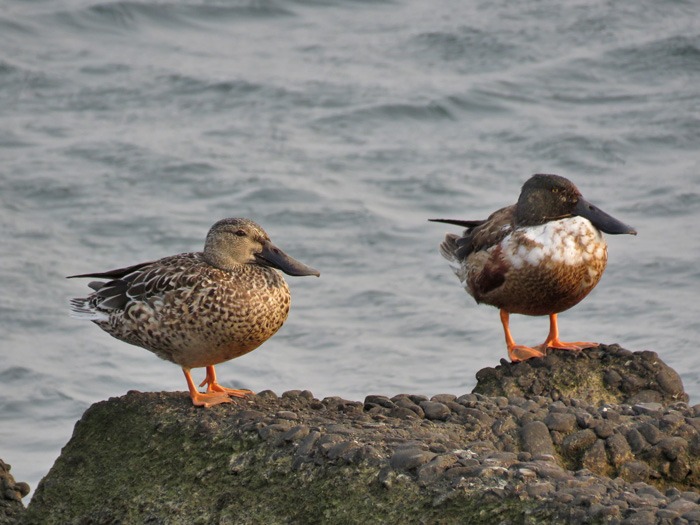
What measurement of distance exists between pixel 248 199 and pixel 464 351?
349 cm

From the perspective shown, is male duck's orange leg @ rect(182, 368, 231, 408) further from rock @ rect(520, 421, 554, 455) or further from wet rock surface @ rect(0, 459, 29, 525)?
rock @ rect(520, 421, 554, 455)

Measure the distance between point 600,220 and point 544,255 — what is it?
0.41 m

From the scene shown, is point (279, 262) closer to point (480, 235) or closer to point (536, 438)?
point (536, 438)

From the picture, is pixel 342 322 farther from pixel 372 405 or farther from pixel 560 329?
pixel 372 405

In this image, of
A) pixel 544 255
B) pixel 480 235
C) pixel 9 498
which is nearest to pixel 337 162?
pixel 480 235

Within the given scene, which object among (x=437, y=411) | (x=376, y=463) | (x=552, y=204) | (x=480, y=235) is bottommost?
(x=376, y=463)

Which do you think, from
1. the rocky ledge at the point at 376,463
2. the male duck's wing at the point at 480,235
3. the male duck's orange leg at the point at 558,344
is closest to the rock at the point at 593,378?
the male duck's orange leg at the point at 558,344

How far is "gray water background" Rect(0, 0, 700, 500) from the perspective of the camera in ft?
33.3

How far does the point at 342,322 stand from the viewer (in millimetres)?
10711

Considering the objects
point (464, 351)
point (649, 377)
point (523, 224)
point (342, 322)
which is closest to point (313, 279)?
point (342, 322)

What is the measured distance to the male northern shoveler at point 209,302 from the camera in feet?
19.9

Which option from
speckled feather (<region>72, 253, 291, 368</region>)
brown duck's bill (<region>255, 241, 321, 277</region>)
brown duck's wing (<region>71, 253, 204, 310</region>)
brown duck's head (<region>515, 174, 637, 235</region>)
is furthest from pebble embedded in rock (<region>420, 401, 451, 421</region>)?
brown duck's head (<region>515, 174, 637, 235</region>)

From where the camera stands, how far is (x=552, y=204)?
7512 millimetres

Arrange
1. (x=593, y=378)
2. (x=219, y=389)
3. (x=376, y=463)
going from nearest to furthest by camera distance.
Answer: (x=376, y=463), (x=219, y=389), (x=593, y=378)
